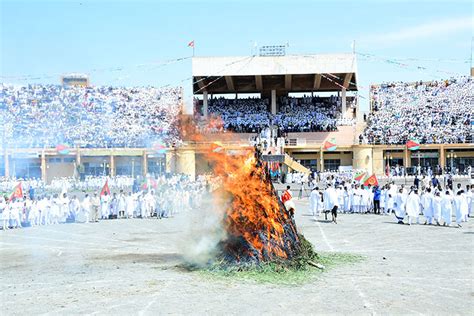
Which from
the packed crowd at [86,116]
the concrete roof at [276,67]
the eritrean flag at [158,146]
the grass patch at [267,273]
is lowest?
the grass patch at [267,273]

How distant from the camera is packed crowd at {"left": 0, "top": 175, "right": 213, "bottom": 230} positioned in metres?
25.4

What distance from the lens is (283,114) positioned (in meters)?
57.8

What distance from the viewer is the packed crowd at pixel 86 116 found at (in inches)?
958

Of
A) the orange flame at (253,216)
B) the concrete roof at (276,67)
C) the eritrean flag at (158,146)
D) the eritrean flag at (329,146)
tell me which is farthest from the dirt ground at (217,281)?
the concrete roof at (276,67)

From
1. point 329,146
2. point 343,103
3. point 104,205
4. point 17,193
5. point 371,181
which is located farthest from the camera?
point 343,103

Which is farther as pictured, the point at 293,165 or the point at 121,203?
the point at 293,165

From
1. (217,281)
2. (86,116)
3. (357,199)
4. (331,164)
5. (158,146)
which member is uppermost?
(86,116)

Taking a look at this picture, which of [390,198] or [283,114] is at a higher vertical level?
[283,114]

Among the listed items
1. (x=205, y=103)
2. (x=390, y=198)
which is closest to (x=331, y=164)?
(x=205, y=103)

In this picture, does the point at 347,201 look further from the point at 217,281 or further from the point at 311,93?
the point at 311,93

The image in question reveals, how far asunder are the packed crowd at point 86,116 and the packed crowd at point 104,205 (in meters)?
2.74

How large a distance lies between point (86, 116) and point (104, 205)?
4.71 metres

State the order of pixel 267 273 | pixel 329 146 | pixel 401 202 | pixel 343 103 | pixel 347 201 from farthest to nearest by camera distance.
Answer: pixel 343 103
pixel 329 146
pixel 347 201
pixel 401 202
pixel 267 273

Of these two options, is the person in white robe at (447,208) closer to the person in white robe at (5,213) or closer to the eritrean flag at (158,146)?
the eritrean flag at (158,146)
